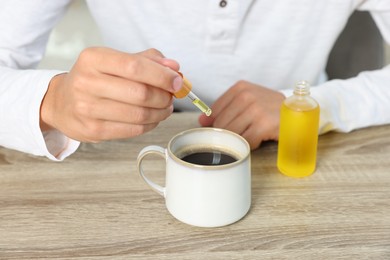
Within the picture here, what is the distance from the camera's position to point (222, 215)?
0.70 m

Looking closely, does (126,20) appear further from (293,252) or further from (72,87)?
(293,252)

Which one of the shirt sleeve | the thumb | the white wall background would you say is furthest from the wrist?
the white wall background

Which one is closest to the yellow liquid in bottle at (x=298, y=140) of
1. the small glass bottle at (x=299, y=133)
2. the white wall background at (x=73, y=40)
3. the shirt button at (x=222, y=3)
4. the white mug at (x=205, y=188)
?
the small glass bottle at (x=299, y=133)

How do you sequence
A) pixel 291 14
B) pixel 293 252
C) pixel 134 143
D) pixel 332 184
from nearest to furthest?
pixel 293 252 → pixel 332 184 → pixel 134 143 → pixel 291 14

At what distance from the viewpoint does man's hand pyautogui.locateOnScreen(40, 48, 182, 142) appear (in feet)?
→ 2.17

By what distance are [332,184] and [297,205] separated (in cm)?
8

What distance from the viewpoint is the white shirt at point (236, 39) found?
3.26 feet

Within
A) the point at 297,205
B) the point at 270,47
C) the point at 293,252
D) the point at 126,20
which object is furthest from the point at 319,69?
the point at 293,252

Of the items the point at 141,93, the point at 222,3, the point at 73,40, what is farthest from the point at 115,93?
the point at 73,40

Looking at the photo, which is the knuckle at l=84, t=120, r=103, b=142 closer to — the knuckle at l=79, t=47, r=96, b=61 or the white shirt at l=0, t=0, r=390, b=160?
the knuckle at l=79, t=47, r=96, b=61

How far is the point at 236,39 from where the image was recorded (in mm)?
1152

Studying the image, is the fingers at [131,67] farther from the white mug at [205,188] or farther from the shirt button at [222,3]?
the shirt button at [222,3]

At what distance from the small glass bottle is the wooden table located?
0.02 m

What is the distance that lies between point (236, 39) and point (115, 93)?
0.53 metres
